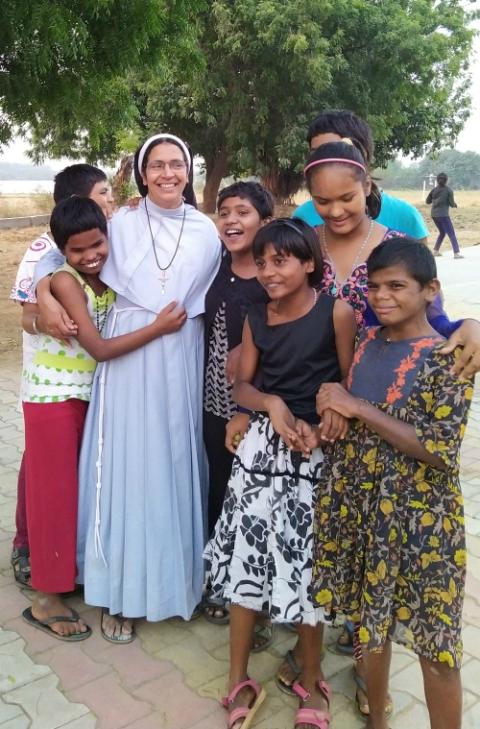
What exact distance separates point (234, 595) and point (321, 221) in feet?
4.39

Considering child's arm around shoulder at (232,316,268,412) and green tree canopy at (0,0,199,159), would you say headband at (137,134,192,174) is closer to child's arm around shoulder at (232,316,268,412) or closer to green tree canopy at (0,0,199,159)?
child's arm around shoulder at (232,316,268,412)

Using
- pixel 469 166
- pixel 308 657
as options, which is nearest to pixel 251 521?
pixel 308 657

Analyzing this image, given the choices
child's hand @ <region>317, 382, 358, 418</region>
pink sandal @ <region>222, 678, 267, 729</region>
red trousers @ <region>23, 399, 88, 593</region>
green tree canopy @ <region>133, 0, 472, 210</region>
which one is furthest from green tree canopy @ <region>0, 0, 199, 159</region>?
green tree canopy @ <region>133, 0, 472, 210</region>

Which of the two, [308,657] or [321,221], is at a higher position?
[321,221]

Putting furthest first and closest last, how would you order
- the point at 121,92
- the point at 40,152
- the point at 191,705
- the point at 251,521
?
the point at 40,152 < the point at 121,92 < the point at 191,705 < the point at 251,521

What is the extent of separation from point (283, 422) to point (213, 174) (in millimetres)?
18907

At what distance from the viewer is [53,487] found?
2.70m

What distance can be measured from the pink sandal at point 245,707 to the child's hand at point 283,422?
2.81 ft

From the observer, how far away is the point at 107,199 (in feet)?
9.56

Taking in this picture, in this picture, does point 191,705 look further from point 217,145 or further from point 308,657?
point 217,145

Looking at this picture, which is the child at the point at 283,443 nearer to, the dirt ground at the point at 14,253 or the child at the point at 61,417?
the child at the point at 61,417

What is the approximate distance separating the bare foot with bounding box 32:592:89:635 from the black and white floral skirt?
2.82 feet

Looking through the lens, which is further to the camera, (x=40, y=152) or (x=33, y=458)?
(x=40, y=152)

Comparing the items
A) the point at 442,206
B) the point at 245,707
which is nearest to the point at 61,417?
the point at 245,707
